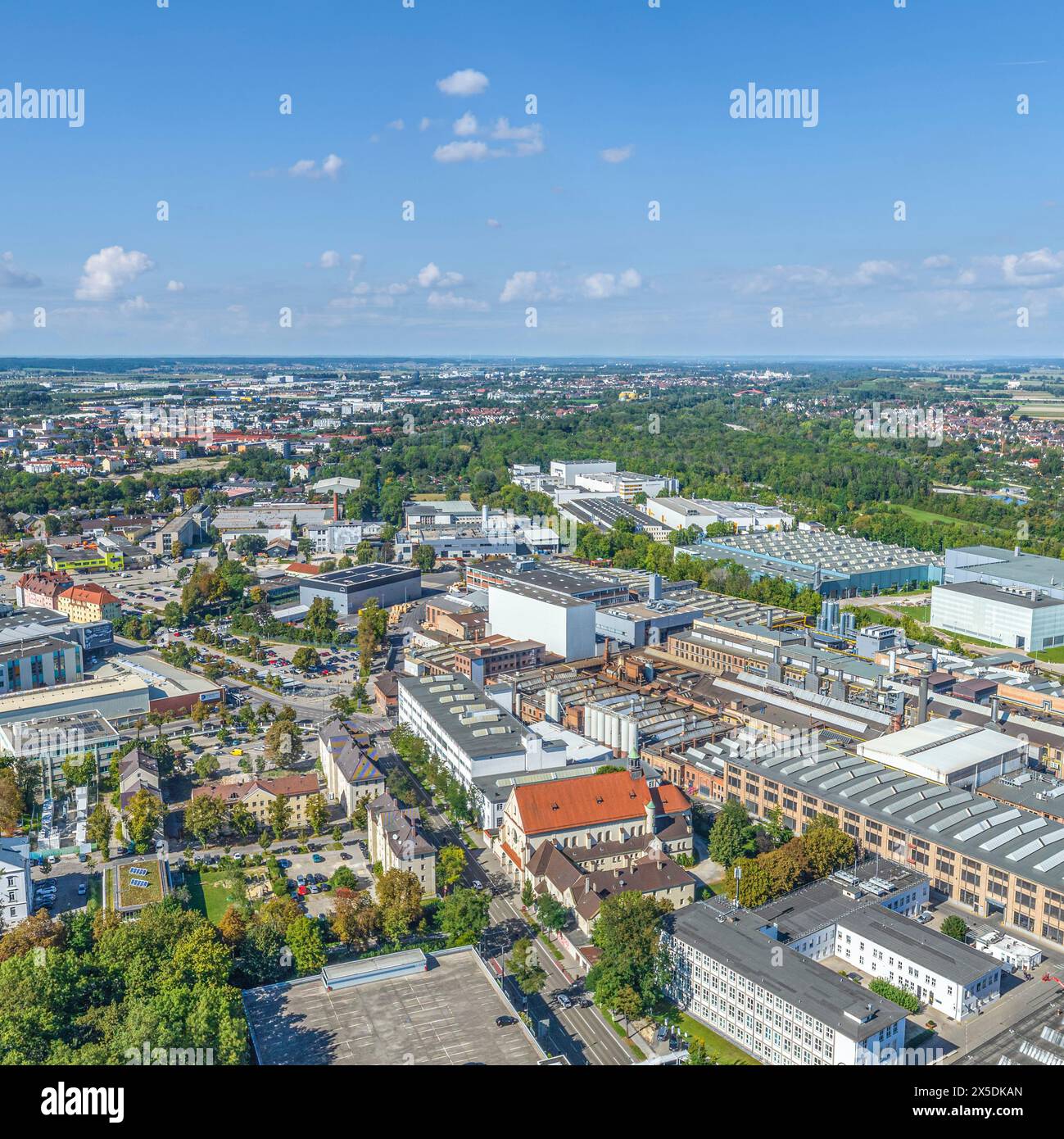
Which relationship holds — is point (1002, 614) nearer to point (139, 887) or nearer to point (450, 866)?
point (450, 866)

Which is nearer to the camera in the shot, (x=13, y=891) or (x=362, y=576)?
(x=13, y=891)

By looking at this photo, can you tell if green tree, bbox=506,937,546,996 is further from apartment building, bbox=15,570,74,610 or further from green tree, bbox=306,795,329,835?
apartment building, bbox=15,570,74,610

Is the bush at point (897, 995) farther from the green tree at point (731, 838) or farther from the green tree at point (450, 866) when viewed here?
the green tree at point (450, 866)

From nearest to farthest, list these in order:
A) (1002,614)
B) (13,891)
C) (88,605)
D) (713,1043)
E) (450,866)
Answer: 1. (713,1043)
2. (13,891)
3. (450,866)
4. (1002,614)
5. (88,605)

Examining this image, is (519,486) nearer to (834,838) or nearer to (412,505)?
(412,505)

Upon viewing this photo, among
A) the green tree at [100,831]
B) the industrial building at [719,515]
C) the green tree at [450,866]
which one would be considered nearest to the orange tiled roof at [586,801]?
the green tree at [450,866]

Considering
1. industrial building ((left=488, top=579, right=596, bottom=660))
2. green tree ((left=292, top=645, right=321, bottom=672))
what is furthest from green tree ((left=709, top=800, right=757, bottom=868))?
green tree ((left=292, top=645, right=321, bottom=672))

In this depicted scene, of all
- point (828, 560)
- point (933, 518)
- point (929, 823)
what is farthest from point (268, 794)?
point (933, 518)
